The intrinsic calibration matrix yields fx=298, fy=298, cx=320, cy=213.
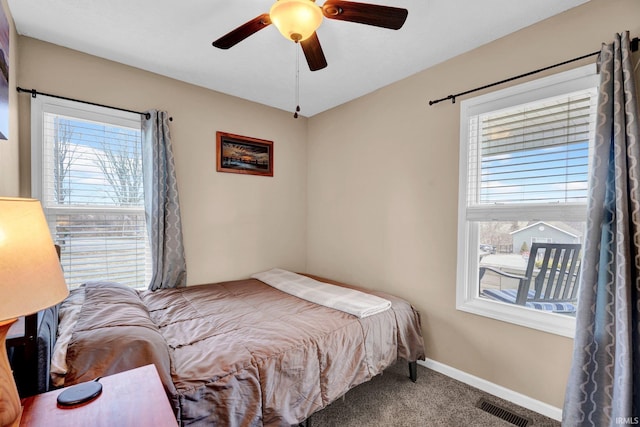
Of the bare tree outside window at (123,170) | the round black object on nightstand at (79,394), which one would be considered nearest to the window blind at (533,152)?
the round black object on nightstand at (79,394)

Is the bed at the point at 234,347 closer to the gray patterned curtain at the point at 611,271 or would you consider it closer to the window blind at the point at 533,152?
the gray patterned curtain at the point at 611,271

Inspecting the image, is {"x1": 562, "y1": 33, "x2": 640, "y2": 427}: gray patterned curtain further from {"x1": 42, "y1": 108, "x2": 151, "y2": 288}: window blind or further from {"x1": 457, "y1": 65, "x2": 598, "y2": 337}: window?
{"x1": 42, "y1": 108, "x2": 151, "y2": 288}: window blind

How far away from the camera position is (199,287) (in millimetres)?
2783

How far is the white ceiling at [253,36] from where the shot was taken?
71.6 inches

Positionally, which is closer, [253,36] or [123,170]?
[253,36]

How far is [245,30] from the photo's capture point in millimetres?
1542

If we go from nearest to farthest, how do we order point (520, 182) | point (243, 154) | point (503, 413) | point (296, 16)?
point (296, 16)
point (503, 413)
point (520, 182)
point (243, 154)

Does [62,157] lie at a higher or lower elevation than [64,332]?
higher

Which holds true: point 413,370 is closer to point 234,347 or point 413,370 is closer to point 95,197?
point 234,347

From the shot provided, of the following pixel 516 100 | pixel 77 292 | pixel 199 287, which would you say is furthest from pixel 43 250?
pixel 516 100

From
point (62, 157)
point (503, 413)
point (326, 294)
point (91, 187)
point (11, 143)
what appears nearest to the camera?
point (11, 143)

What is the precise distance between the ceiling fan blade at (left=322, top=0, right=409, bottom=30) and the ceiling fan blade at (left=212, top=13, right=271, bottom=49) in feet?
1.00

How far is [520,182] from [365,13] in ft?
5.11

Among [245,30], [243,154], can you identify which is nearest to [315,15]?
[245,30]
